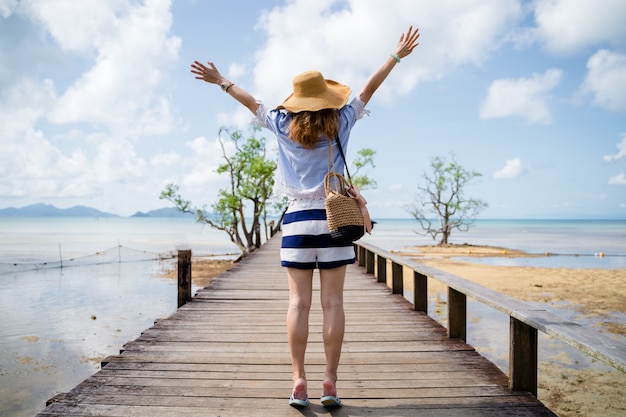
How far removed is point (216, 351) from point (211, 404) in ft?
3.38

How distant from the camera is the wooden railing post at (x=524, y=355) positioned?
2.47m

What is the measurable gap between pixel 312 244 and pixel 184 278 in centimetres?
368

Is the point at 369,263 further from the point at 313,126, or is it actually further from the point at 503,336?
the point at 313,126

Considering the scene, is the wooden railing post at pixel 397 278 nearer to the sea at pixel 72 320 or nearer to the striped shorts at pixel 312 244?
the sea at pixel 72 320

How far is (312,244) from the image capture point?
6.95 feet

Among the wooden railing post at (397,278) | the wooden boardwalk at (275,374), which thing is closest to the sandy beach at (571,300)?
the wooden boardwalk at (275,374)

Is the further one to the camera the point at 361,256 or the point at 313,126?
the point at 361,256

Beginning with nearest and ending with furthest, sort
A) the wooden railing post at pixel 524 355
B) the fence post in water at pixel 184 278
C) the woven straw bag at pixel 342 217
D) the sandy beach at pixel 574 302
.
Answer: the woven straw bag at pixel 342 217
the wooden railing post at pixel 524 355
the sandy beach at pixel 574 302
the fence post in water at pixel 184 278

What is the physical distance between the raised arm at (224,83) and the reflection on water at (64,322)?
439 centimetres

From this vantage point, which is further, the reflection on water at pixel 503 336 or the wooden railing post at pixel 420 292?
the reflection on water at pixel 503 336

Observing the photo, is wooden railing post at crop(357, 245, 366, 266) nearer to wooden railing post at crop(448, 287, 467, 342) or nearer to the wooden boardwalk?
the wooden boardwalk

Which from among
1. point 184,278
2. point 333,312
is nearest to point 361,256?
point 184,278

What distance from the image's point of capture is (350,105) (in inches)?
87.4

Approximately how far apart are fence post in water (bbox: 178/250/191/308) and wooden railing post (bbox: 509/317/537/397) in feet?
12.6
